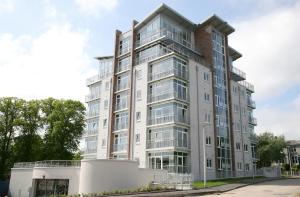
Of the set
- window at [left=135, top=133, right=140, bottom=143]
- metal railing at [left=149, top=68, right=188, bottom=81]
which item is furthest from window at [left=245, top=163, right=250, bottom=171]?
window at [left=135, top=133, right=140, bottom=143]

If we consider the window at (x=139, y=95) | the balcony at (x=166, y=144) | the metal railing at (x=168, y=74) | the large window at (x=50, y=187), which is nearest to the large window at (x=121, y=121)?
the window at (x=139, y=95)

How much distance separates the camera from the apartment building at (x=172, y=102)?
129 ft

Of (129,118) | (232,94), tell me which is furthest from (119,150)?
(232,94)

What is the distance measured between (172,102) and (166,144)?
5032 mm

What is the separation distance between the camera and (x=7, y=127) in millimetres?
53406

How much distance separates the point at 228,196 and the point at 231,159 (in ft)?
76.1

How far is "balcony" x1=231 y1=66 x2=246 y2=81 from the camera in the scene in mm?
54419

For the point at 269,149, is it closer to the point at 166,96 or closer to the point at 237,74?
the point at 237,74

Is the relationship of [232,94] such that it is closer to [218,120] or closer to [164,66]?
[218,120]

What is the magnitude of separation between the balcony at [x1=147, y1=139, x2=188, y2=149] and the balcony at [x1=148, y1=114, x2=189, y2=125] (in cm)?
233

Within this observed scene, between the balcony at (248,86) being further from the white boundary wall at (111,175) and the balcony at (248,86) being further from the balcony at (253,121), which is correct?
the white boundary wall at (111,175)

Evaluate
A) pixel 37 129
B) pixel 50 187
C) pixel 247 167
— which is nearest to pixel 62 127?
pixel 37 129

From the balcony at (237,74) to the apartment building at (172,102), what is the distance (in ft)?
1.13

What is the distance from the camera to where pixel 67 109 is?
53.7 metres
